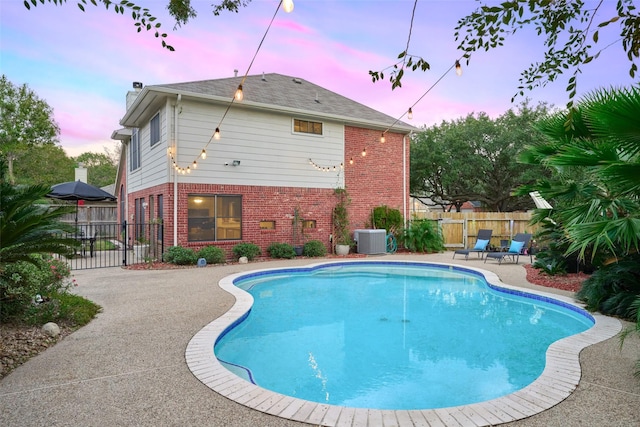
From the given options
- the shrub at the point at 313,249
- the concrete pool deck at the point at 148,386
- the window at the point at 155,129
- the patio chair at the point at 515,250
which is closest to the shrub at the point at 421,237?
the patio chair at the point at 515,250

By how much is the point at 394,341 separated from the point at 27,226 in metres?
4.59

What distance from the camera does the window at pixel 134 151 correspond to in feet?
48.7

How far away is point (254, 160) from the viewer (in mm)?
12266

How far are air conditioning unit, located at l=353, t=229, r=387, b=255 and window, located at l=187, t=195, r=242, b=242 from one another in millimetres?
4433

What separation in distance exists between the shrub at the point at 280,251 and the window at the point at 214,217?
110 centimetres

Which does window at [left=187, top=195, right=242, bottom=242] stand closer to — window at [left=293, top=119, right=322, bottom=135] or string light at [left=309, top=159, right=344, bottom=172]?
string light at [left=309, top=159, right=344, bottom=172]

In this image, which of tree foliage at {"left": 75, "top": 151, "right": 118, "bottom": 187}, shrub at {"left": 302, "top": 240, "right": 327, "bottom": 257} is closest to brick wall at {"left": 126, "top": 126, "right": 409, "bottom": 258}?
shrub at {"left": 302, "top": 240, "right": 327, "bottom": 257}

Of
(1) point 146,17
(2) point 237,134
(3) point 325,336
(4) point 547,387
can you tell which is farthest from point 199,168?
(4) point 547,387

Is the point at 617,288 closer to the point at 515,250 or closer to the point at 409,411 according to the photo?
the point at 409,411

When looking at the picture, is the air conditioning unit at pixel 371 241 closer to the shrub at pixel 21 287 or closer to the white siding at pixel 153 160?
the white siding at pixel 153 160

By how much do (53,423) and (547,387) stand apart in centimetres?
381

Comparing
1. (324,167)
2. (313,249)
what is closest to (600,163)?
(313,249)

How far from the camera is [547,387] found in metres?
3.17

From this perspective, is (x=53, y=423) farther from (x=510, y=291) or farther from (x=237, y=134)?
(x=237, y=134)
